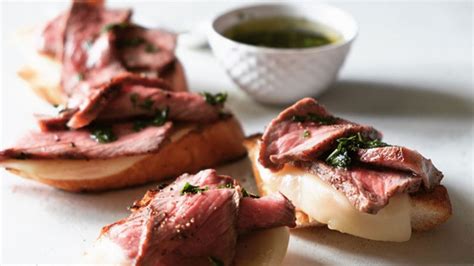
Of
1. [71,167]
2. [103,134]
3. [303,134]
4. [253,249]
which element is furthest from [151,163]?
[253,249]

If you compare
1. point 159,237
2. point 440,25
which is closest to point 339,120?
point 159,237

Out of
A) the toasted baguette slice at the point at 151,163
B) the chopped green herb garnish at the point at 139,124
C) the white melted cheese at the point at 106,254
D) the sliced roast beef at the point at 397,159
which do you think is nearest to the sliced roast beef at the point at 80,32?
the chopped green herb garnish at the point at 139,124

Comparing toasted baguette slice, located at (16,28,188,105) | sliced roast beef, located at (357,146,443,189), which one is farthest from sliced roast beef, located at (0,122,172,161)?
sliced roast beef, located at (357,146,443,189)

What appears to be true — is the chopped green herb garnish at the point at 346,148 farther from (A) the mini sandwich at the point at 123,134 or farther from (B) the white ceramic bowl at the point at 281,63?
(B) the white ceramic bowl at the point at 281,63

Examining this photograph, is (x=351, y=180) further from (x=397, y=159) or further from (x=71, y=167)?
(x=71, y=167)

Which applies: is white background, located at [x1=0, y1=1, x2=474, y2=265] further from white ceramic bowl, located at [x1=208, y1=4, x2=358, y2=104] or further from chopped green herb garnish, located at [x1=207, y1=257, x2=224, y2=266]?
chopped green herb garnish, located at [x1=207, y1=257, x2=224, y2=266]
